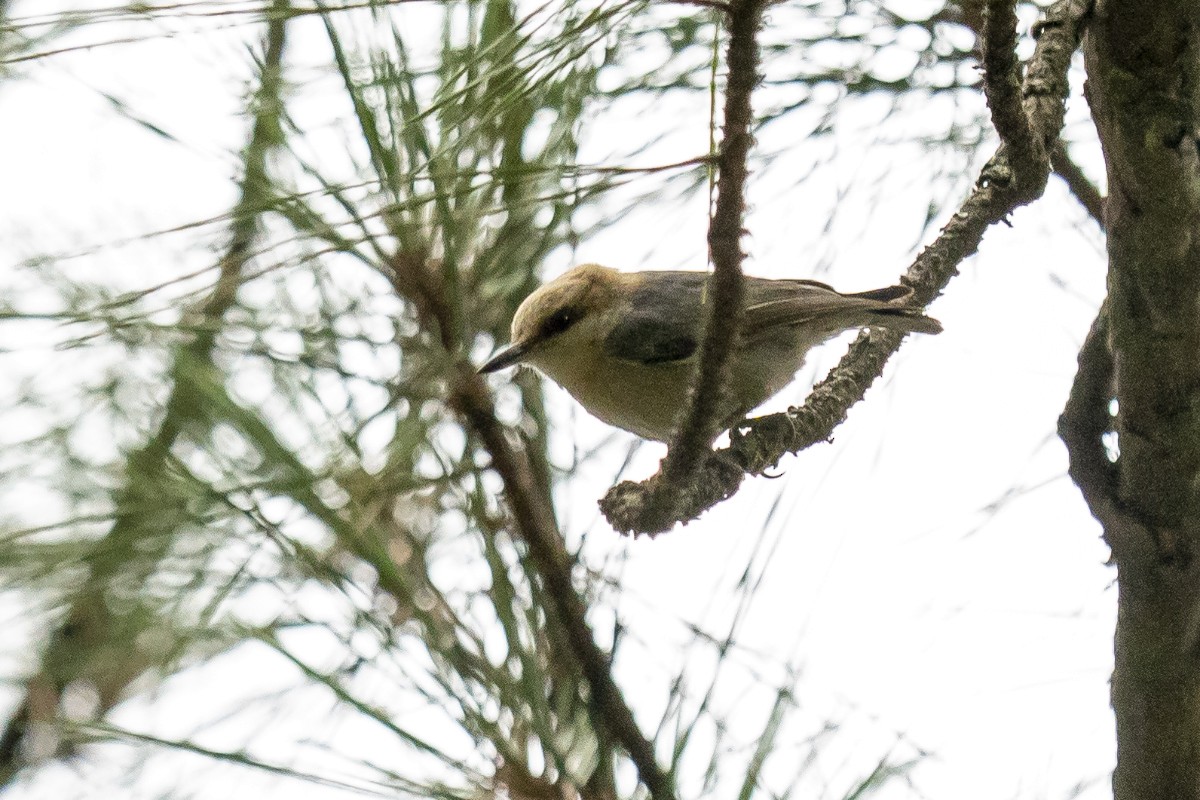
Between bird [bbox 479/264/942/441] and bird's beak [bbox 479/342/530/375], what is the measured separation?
0.08ft

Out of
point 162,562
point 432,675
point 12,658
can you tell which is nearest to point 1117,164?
point 432,675

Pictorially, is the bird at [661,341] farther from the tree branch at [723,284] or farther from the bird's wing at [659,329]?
the tree branch at [723,284]

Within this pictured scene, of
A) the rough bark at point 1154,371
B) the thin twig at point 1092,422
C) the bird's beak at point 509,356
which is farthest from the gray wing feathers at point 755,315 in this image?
the rough bark at point 1154,371

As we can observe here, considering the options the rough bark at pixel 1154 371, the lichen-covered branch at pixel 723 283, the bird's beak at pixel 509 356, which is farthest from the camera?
the bird's beak at pixel 509 356

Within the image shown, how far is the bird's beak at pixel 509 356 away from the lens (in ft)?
7.16

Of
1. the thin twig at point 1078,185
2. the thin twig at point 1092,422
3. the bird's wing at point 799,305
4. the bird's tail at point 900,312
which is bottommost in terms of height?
the thin twig at point 1092,422

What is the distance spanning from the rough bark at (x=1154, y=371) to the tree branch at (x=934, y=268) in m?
0.42

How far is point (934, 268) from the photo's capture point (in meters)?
2.18

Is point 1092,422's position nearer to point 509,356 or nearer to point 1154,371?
point 1154,371

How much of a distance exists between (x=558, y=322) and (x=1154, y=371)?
120 cm

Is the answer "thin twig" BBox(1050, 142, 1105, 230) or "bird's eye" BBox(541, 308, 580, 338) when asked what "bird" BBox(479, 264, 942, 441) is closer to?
"bird's eye" BBox(541, 308, 580, 338)

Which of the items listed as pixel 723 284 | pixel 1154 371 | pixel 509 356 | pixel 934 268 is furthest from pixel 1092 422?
pixel 509 356

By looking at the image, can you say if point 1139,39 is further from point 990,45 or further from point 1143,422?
point 1143,422

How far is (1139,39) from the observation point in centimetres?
137
